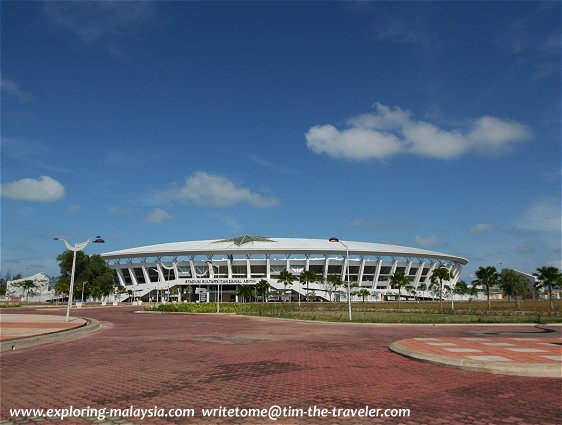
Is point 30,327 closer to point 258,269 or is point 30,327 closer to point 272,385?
point 272,385

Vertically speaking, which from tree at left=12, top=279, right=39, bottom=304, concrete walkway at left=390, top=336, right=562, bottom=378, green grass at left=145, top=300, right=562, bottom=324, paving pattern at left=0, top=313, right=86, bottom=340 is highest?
tree at left=12, top=279, right=39, bottom=304

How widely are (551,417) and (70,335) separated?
2012cm

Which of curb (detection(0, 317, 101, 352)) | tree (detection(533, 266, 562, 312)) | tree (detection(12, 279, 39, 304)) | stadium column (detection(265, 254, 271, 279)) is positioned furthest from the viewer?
stadium column (detection(265, 254, 271, 279))

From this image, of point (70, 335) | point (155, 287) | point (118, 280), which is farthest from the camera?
point (118, 280)

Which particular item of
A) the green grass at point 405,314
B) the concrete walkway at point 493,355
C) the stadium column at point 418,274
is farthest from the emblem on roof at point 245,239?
the concrete walkway at point 493,355

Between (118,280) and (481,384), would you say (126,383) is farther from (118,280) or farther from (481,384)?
(118,280)

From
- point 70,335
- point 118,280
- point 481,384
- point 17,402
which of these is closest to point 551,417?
point 481,384

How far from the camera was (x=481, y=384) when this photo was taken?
363 inches

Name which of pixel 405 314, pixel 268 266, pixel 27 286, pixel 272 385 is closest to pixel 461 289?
pixel 268 266

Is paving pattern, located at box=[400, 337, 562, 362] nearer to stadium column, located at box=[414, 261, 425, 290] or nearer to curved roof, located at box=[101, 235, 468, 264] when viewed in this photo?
curved roof, located at box=[101, 235, 468, 264]

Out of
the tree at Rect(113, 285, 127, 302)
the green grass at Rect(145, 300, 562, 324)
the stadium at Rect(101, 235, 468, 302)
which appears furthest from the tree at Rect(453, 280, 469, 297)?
the tree at Rect(113, 285, 127, 302)

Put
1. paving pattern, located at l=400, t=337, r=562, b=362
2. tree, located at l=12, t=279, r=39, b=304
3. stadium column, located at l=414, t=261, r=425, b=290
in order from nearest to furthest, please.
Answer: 1. paving pattern, located at l=400, t=337, r=562, b=362
2. tree, located at l=12, t=279, r=39, b=304
3. stadium column, located at l=414, t=261, r=425, b=290

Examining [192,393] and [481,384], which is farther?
[481,384]

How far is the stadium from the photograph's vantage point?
109938 mm
